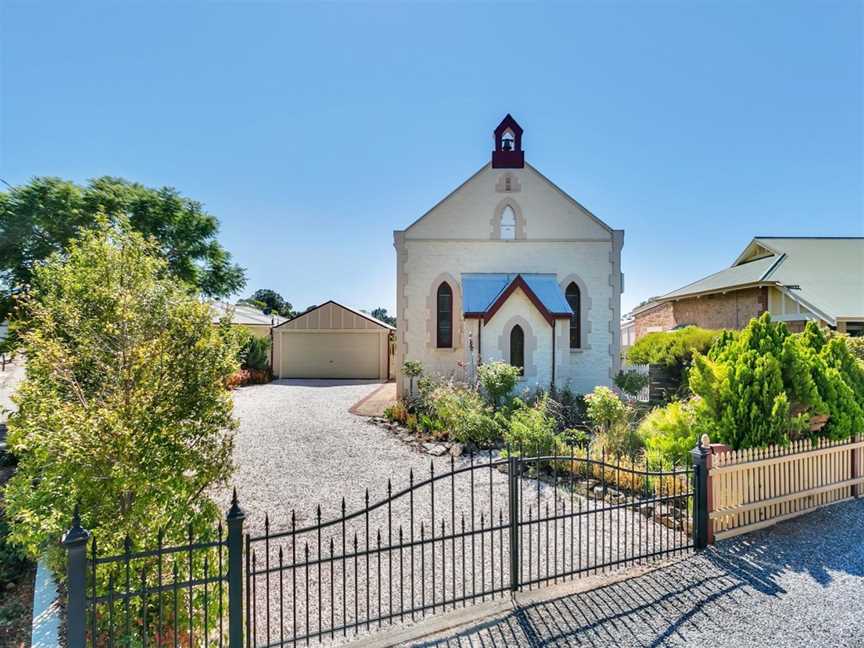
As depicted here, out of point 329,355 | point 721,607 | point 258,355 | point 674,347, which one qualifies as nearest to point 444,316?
point 674,347

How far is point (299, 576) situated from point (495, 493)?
373 cm

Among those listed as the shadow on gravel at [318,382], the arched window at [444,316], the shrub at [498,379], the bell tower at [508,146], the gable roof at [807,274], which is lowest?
the shadow on gravel at [318,382]

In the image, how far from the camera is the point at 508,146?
16.5 meters

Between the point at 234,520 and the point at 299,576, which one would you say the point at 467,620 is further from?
the point at 234,520

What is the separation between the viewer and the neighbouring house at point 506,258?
1620cm

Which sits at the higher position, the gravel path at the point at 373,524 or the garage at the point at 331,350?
the garage at the point at 331,350

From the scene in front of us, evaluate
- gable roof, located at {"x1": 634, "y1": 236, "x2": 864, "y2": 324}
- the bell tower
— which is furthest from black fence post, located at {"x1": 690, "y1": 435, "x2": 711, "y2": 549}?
gable roof, located at {"x1": 634, "y1": 236, "x2": 864, "y2": 324}

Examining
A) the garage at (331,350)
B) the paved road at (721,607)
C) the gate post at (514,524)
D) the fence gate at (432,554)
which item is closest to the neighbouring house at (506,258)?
the fence gate at (432,554)

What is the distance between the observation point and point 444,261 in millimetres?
16281

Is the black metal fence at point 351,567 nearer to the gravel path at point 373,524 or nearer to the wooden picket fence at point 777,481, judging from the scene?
the gravel path at point 373,524

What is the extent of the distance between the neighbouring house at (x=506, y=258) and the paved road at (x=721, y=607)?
10.8 meters

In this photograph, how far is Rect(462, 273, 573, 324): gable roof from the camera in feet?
48.1

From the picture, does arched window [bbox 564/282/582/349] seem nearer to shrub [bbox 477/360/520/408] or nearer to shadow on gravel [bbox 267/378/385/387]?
shrub [bbox 477/360/520/408]

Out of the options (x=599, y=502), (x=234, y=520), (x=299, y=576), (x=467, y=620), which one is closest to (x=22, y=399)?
(x=234, y=520)
